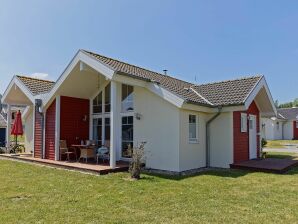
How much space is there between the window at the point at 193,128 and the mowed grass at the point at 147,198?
216 cm

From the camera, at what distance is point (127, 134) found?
13.9 metres

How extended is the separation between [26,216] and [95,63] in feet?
24.3

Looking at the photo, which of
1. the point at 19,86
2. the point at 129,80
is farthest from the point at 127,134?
the point at 19,86

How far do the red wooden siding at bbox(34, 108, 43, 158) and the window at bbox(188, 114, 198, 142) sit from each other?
8.28 m

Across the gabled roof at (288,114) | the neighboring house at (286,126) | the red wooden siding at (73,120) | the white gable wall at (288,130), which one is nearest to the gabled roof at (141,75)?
the red wooden siding at (73,120)

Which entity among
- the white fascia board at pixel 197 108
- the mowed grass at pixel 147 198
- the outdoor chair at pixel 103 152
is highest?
the white fascia board at pixel 197 108

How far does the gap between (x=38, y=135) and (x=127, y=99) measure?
5.79 meters

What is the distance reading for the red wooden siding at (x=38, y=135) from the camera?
1590 centimetres

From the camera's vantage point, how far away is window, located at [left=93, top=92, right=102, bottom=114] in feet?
51.8

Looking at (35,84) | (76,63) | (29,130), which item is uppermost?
(76,63)

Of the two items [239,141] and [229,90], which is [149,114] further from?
[239,141]

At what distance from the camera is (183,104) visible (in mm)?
11523

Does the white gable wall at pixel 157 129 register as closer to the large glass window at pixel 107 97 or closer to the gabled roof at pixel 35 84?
the large glass window at pixel 107 97

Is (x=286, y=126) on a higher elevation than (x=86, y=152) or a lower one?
higher
